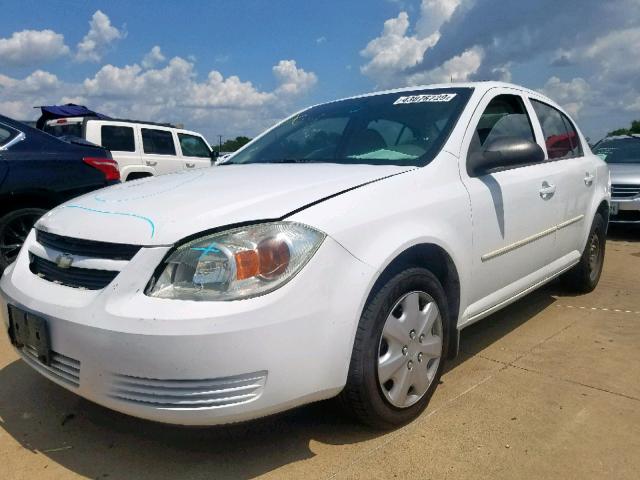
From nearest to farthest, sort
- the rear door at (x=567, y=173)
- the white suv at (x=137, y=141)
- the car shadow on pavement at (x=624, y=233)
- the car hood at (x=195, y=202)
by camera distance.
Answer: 1. the car hood at (x=195, y=202)
2. the rear door at (x=567, y=173)
3. the car shadow on pavement at (x=624, y=233)
4. the white suv at (x=137, y=141)

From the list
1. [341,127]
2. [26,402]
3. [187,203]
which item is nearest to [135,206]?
[187,203]

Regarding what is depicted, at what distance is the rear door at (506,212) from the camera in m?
2.72

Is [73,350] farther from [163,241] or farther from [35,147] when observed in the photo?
[35,147]

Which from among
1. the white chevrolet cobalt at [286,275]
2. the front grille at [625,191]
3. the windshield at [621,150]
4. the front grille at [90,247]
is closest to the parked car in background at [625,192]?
the front grille at [625,191]

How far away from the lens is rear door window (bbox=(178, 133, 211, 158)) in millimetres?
11619

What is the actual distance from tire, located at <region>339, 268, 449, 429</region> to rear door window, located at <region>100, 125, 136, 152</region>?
8.81m

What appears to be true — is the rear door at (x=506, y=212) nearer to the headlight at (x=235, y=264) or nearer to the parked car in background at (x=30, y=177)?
the headlight at (x=235, y=264)

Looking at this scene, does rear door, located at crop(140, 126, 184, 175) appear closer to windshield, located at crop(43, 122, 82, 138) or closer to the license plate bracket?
windshield, located at crop(43, 122, 82, 138)

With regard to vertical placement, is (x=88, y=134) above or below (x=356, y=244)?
above

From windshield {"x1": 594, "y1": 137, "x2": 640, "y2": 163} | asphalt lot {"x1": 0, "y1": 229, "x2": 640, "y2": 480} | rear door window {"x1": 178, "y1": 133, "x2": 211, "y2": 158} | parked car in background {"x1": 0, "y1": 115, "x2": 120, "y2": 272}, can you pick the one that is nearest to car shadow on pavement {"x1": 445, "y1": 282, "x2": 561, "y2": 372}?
asphalt lot {"x1": 0, "y1": 229, "x2": 640, "y2": 480}

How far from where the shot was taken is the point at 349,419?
227cm

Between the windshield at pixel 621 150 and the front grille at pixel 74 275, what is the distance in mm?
8208

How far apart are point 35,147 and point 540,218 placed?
3815 millimetres

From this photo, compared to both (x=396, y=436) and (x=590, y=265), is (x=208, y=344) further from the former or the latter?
(x=590, y=265)
